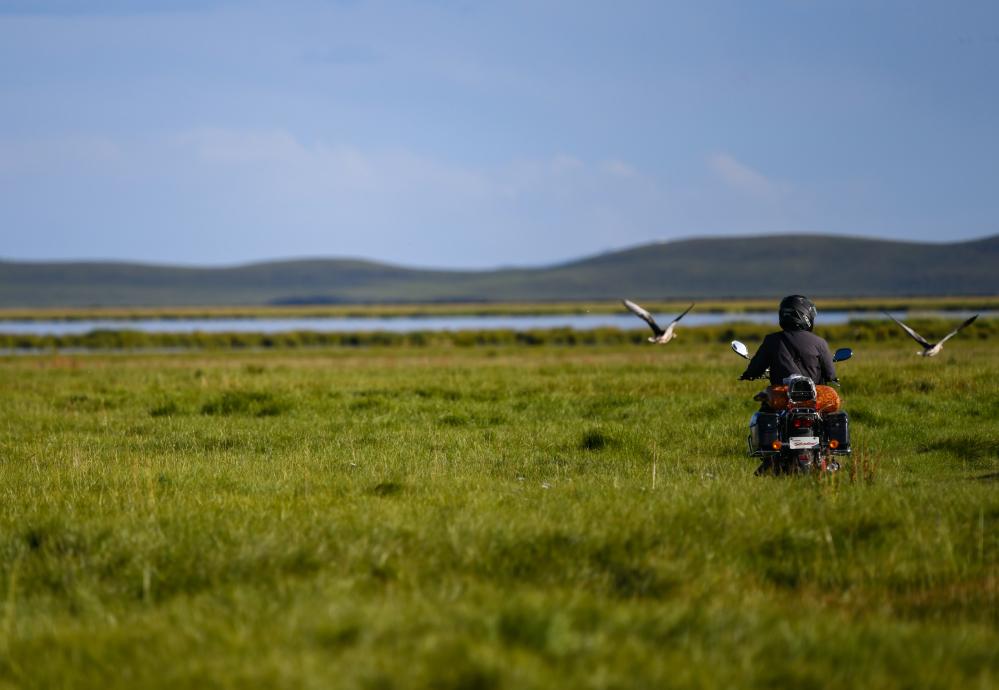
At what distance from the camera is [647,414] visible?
19875 millimetres

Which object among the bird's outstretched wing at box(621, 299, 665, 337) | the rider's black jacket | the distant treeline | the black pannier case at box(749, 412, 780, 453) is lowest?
the distant treeline

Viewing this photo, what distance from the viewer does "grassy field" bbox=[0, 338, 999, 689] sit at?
260 inches

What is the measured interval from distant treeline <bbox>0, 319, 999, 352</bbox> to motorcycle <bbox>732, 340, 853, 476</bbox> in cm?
4847

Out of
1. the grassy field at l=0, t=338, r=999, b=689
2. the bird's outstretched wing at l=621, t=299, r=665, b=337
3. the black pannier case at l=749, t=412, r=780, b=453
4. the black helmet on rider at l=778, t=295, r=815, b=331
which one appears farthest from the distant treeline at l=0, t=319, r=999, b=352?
the black pannier case at l=749, t=412, r=780, b=453

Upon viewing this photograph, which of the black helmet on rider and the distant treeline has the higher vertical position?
the black helmet on rider

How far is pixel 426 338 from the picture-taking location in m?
73.5

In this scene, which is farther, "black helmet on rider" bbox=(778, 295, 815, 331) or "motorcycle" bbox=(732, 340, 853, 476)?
"black helmet on rider" bbox=(778, 295, 815, 331)

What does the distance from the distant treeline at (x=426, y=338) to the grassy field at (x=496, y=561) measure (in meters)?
46.8

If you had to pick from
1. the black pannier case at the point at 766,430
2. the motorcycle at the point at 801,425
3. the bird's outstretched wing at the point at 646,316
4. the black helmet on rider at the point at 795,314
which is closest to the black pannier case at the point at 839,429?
the motorcycle at the point at 801,425

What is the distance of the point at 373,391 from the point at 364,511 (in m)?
16.4

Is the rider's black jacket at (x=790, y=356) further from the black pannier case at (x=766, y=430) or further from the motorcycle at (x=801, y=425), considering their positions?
the black pannier case at (x=766, y=430)

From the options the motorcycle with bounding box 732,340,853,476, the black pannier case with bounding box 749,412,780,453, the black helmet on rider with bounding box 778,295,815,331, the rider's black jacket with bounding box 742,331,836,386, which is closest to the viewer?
the motorcycle with bounding box 732,340,853,476

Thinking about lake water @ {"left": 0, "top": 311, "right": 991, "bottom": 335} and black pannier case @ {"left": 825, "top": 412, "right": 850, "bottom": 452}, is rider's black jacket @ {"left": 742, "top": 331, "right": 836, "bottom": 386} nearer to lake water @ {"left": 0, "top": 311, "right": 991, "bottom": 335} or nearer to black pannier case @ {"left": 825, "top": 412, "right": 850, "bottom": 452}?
black pannier case @ {"left": 825, "top": 412, "right": 850, "bottom": 452}

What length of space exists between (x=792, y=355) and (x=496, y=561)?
467cm
